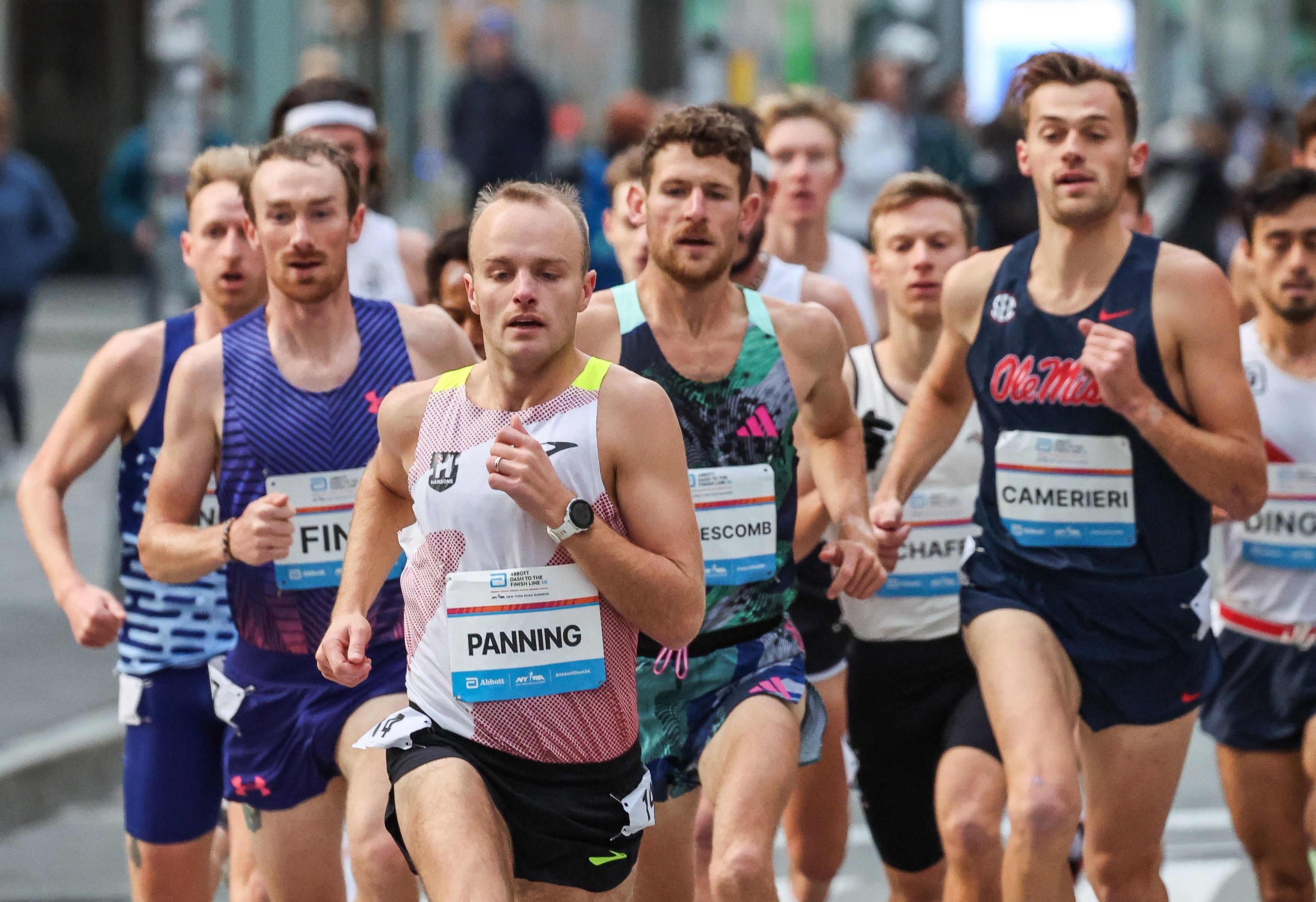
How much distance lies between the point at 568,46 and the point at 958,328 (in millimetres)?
25776

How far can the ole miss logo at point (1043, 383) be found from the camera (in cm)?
525

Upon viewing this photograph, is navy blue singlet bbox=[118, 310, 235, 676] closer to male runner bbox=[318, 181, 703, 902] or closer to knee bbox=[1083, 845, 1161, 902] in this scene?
male runner bbox=[318, 181, 703, 902]

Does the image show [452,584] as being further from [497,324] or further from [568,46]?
[568,46]

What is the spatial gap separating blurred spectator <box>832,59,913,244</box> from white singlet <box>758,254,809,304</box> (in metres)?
6.31

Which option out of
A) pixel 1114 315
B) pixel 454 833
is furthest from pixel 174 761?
pixel 1114 315

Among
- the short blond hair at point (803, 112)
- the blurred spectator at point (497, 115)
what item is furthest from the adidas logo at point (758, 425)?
the blurred spectator at point (497, 115)

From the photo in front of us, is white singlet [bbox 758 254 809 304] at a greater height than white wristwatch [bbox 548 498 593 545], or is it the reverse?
white singlet [bbox 758 254 809 304]

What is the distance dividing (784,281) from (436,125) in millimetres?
22398

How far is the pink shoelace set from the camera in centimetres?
520

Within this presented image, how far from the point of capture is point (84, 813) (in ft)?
27.5

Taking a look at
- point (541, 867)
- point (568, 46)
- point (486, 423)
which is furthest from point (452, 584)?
point (568, 46)

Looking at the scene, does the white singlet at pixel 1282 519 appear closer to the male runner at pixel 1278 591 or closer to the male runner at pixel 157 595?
the male runner at pixel 1278 591

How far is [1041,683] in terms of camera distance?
516cm

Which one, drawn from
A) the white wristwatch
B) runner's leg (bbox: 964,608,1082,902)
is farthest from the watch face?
runner's leg (bbox: 964,608,1082,902)
